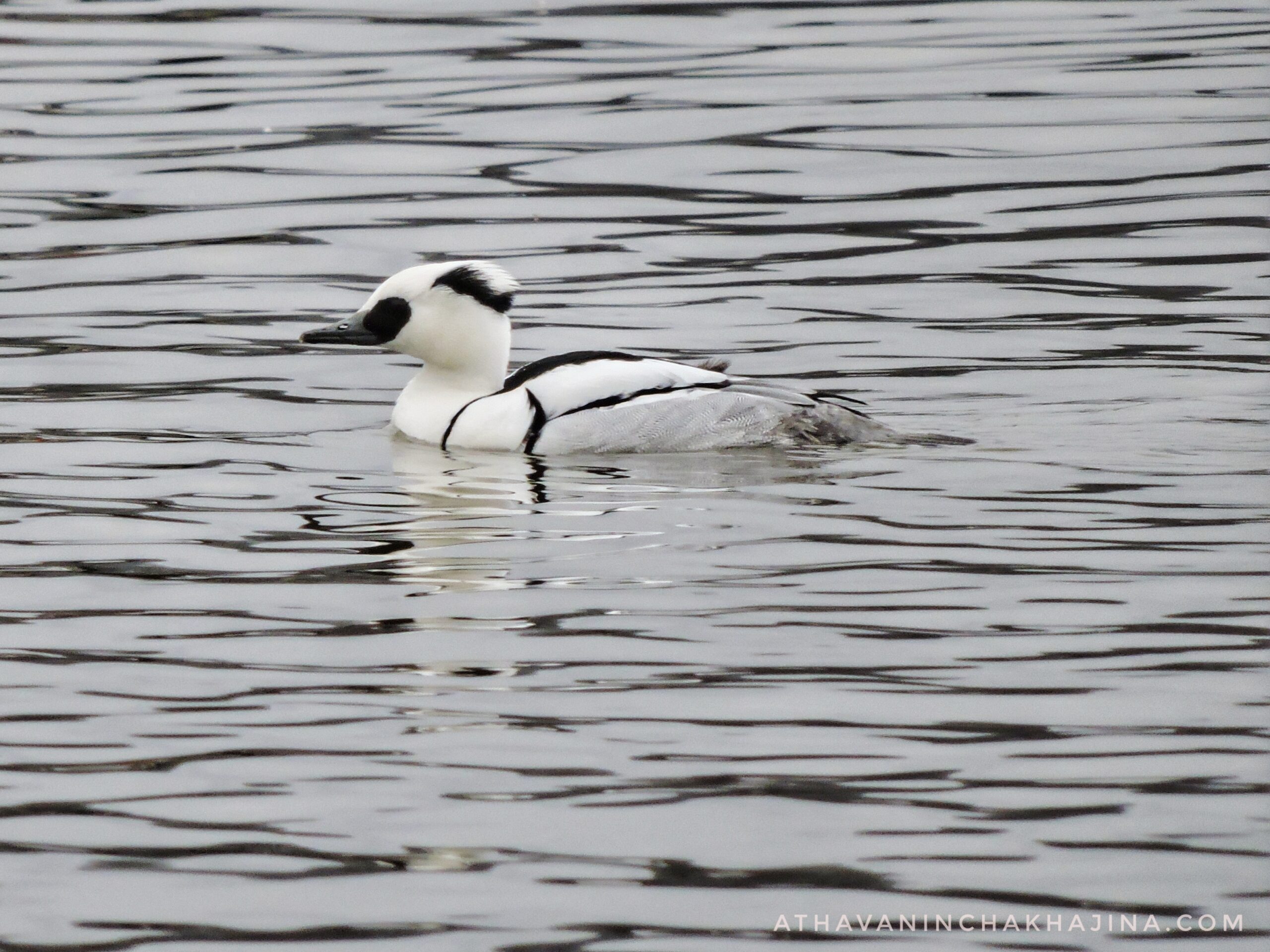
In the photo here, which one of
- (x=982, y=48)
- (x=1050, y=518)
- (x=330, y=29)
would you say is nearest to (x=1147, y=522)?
(x=1050, y=518)

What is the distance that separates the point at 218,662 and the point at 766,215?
8.44 metres

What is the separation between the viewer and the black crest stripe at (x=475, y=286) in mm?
9609

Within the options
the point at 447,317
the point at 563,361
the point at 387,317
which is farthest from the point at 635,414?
the point at 387,317

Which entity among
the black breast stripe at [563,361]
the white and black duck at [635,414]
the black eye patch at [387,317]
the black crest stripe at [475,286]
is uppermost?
the black crest stripe at [475,286]

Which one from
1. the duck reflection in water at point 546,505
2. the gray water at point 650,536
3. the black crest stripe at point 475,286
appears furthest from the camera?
the black crest stripe at point 475,286

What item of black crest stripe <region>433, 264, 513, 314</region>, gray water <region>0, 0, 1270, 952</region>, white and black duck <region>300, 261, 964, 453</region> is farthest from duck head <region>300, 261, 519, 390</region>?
gray water <region>0, 0, 1270, 952</region>

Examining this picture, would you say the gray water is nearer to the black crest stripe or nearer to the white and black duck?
the white and black duck

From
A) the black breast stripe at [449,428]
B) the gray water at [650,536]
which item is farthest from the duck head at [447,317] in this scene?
the gray water at [650,536]

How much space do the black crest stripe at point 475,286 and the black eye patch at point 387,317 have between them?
0.59ft

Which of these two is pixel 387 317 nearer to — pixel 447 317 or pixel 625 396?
pixel 447 317

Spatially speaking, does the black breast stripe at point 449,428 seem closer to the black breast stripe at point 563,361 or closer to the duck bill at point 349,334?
the black breast stripe at point 563,361

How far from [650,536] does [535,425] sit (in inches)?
70.8

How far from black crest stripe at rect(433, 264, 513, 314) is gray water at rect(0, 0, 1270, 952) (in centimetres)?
77

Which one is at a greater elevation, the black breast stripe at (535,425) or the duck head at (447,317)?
the duck head at (447,317)
